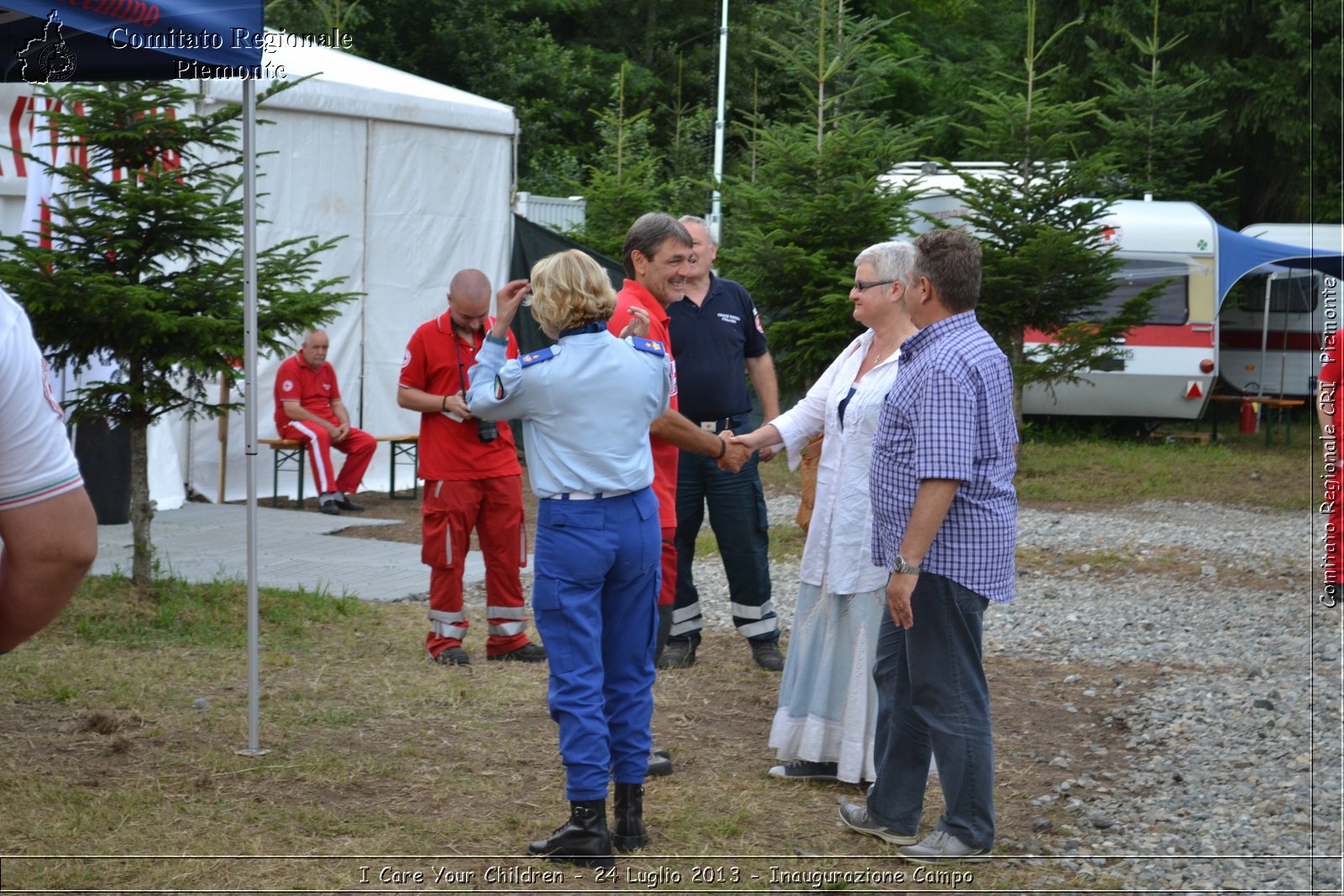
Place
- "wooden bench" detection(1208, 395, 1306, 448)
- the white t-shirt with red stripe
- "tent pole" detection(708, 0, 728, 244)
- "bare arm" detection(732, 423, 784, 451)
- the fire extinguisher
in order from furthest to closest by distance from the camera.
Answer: the fire extinguisher, "wooden bench" detection(1208, 395, 1306, 448), "tent pole" detection(708, 0, 728, 244), "bare arm" detection(732, 423, 784, 451), the white t-shirt with red stripe

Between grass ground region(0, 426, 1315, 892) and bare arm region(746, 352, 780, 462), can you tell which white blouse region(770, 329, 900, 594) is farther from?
bare arm region(746, 352, 780, 462)

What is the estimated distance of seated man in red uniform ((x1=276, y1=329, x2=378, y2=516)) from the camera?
11422 millimetres

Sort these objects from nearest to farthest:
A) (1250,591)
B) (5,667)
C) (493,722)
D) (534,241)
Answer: (493,722), (5,667), (1250,591), (534,241)

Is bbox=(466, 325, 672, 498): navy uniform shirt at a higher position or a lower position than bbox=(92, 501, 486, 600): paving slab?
higher

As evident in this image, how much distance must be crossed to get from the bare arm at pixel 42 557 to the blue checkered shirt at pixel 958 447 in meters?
2.50

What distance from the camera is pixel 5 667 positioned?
6047 millimetres

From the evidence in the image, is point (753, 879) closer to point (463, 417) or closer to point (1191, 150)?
point (463, 417)

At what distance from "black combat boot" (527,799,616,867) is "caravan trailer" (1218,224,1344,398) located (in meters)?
17.8

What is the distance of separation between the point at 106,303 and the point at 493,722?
2.93m

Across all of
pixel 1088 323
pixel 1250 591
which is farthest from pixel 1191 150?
pixel 1250 591

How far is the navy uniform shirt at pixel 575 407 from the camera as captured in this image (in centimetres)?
397

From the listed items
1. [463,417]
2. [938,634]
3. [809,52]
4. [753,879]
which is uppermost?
[809,52]

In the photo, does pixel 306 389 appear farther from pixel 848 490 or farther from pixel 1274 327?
pixel 1274 327

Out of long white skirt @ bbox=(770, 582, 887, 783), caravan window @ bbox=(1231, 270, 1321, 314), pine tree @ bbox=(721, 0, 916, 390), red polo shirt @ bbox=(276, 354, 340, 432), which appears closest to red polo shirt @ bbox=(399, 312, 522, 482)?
long white skirt @ bbox=(770, 582, 887, 783)
